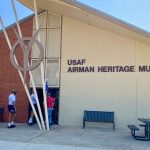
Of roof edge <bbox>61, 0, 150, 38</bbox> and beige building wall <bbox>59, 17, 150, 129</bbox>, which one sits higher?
roof edge <bbox>61, 0, 150, 38</bbox>

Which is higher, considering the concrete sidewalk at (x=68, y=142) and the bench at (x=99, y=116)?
the bench at (x=99, y=116)

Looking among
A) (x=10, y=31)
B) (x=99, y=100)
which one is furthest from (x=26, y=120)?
(x=10, y=31)

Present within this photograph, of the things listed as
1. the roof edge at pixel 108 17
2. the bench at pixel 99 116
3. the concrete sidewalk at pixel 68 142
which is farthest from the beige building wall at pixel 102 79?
the concrete sidewalk at pixel 68 142

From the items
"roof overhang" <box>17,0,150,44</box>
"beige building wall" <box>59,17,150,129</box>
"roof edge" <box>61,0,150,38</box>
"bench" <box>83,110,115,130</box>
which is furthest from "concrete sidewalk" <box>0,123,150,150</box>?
"roof overhang" <box>17,0,150,44</box>

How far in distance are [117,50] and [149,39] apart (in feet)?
6.54

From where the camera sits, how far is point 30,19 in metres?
15.3

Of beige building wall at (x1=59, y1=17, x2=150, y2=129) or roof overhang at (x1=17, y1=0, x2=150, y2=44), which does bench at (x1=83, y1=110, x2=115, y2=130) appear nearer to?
beige building wall at (x1=59, y1=17, x2=150, y2=129)

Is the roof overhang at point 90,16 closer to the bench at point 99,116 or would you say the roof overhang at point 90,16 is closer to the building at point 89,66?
the building at point 89,66

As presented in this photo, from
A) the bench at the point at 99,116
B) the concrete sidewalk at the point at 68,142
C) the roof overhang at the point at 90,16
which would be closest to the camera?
the concrete sidewalk at the point at 68,142

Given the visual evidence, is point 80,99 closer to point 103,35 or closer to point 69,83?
point 69,83

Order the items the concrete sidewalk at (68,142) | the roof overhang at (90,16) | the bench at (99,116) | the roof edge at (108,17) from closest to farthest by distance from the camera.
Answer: the concrete sidewalk at (68,142) < the roof edge at (108,17) < the roof overhang at (90,16) < the bench at (99,116)

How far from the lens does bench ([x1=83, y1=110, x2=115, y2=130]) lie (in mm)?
13086

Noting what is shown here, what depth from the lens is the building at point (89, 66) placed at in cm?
1311

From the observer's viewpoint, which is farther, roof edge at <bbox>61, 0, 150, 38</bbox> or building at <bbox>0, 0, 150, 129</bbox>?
building at <bbox>0, 0, 150, 129</bbox>
